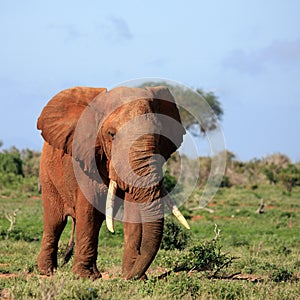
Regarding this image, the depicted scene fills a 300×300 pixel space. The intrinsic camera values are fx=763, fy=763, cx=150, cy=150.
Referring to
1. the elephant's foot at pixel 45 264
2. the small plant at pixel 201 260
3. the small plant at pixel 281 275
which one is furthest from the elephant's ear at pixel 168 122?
the elephant's foot at pixel 45 264

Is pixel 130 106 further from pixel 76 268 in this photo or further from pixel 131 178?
pixel 76 268

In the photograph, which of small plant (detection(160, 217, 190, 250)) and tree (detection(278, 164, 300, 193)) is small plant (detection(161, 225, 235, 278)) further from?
tree (detection(278, 164, 300, 193))

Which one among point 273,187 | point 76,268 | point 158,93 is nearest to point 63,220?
point 76,268

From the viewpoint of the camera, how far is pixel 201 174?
36.9 metres

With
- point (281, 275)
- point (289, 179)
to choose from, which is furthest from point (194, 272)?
point (289, 179)

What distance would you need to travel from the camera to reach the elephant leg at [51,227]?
9.90 m

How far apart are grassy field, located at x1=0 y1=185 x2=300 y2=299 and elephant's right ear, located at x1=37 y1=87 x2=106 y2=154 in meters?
1.61

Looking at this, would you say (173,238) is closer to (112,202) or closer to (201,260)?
(201,260)

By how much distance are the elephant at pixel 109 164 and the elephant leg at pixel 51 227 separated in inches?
0.5

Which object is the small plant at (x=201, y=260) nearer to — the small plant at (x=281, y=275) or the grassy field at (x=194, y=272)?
the grassy field at (x=194, y=272)

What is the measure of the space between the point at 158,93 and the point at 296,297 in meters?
2.91

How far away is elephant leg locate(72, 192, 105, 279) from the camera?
28.5 feet

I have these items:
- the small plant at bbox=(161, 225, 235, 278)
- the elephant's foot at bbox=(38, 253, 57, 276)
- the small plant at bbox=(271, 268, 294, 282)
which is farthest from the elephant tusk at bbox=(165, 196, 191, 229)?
the elephant's foot at bbox=(38, 253, 57, 276)

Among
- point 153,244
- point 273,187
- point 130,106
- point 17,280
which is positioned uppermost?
point 273,187
